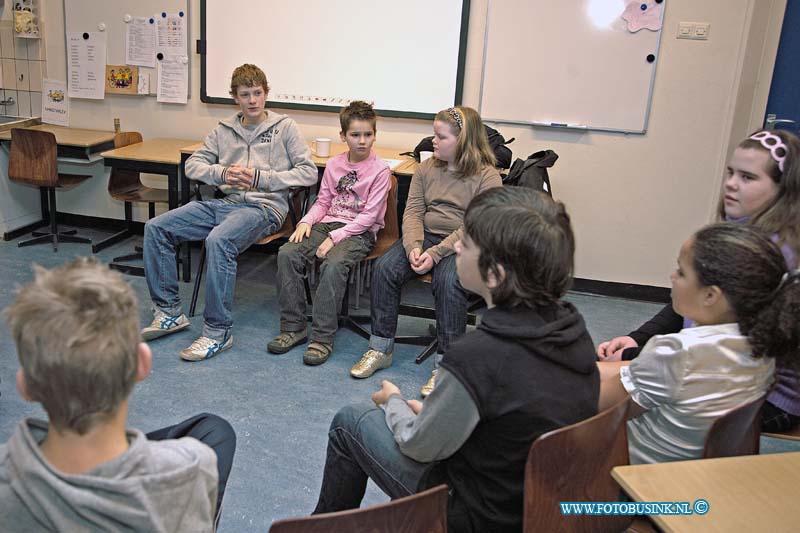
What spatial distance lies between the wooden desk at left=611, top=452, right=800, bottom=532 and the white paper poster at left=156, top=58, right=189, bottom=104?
3.80 m

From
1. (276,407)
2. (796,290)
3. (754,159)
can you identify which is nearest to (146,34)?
(276,407)

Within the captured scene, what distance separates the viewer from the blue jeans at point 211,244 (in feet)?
10.3

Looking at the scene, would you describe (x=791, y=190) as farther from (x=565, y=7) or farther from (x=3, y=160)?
(x=3, y=160)

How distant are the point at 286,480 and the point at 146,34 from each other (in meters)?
3.15

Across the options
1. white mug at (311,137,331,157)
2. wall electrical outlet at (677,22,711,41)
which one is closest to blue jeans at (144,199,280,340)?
white mug at (311,137,331,157)

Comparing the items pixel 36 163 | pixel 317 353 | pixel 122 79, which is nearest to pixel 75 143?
pixel 36 163

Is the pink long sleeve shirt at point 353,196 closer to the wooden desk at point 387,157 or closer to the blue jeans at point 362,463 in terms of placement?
the wooden desk at point 387,157

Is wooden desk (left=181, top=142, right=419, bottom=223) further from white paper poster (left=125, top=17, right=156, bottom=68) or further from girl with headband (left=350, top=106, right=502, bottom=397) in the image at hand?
white paper poster (left=125, top=17, right=156, bottom=68)

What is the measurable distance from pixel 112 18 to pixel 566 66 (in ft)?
8.92

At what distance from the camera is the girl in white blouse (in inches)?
57.5

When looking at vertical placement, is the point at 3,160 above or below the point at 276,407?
above

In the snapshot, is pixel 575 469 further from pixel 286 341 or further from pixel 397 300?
pixel 286 341

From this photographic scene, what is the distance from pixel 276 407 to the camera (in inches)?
106

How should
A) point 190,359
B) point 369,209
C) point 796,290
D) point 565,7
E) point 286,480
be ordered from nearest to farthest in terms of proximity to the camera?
point 796,290, point 286,480, point 190,359, point 369,209, point 565,7
